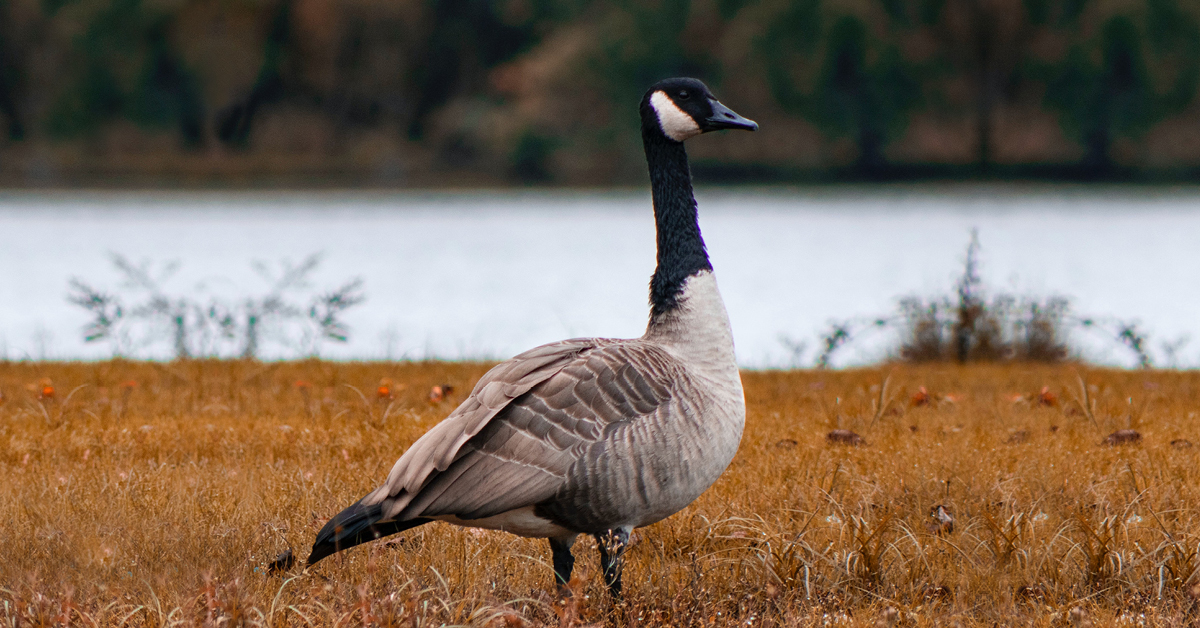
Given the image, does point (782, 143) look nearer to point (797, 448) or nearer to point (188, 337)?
point (188, 337)

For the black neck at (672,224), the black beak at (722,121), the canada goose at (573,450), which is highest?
the black beak at (722,121)

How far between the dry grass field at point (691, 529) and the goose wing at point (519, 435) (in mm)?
349

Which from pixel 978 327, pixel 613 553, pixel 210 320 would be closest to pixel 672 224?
pixel 613 553

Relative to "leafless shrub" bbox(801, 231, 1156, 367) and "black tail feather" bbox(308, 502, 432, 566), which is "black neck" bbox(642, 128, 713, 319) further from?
"leafless shrub" bbox(801, 231, 1156, 367)

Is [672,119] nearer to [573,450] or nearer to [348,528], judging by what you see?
[573,450]

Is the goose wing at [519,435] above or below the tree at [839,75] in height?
below

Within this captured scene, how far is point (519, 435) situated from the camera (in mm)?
4105

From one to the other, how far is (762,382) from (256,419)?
4.28 meters

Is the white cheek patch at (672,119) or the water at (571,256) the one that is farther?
the water at (571,256)

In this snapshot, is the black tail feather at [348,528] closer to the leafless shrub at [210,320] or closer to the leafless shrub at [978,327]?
the leafless shrub at [210,320]

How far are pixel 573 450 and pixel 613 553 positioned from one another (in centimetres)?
52

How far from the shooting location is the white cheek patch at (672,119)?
507cm

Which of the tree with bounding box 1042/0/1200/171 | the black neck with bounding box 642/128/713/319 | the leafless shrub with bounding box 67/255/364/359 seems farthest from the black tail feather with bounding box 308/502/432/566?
the tree with bounding box 1042/0/1200/171

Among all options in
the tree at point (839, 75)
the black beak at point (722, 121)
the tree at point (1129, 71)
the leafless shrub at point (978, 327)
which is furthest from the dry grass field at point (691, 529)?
the tree at point (839, 75)
